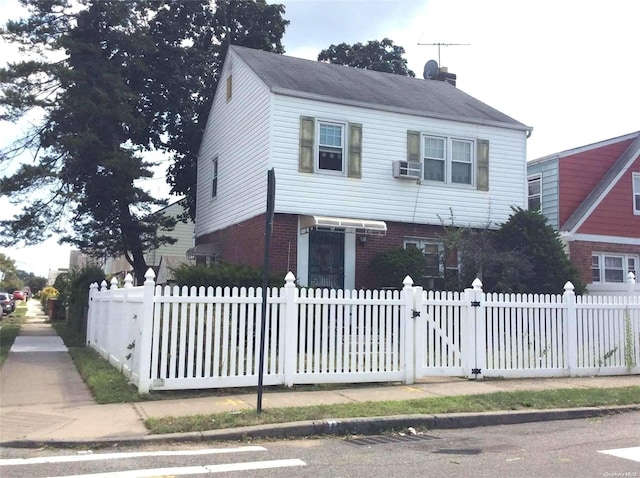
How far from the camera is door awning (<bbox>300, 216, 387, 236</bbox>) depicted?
50.4 feet

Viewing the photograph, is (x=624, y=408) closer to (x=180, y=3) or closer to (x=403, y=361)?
(x=403, y=361)

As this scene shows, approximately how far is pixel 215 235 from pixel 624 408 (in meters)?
14.4

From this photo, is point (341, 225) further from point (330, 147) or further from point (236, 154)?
point (236, 154)

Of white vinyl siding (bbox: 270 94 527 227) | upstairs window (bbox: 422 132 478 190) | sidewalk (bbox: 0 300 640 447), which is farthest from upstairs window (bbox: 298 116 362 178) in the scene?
sidewalk (bbox: 0 300 640 447)

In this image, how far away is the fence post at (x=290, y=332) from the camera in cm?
945

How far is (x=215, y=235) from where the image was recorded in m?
20.7

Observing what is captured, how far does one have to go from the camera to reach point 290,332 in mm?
9461

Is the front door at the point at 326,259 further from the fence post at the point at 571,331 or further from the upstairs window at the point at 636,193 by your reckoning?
the upstairs window at the point at 636,193

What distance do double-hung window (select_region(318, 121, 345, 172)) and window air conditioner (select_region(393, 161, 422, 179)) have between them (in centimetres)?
152

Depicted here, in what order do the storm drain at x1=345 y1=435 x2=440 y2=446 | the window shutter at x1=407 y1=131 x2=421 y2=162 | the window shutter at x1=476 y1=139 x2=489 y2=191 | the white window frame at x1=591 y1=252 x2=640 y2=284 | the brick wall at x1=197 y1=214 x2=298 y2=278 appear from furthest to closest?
the white window frame at x1=591 y1=252 x2=640 y2=284 → the window shutter at x1=476 y1=139 x2=489 y2=191 → the window shutter at x1=407 y1=131 x2=421 y2=162 → the brick wall at x1=197 y1=214 x2=298 y2=278 → the storm drain at x1=345 y1=435 x2=440 y2=446

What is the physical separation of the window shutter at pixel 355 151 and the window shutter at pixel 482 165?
3749 mm

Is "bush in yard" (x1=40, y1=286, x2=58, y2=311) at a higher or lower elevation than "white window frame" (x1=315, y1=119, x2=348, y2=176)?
lower

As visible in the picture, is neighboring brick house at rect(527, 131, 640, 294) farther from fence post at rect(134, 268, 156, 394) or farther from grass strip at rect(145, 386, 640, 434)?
fence post at rect(134, 268, 156, 394)

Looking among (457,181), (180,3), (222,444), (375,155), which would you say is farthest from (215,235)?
(222,444)
